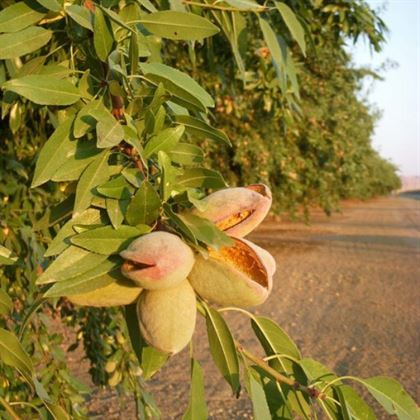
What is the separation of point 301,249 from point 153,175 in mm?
9129

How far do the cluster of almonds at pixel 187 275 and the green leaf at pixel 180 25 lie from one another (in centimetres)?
22

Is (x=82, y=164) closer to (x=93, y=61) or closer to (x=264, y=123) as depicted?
(x=93, y=61)

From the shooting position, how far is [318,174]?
267 inches

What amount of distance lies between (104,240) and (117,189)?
0.17ft

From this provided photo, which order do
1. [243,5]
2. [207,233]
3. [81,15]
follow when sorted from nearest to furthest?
[207,233] < [81,15] < [243,5]

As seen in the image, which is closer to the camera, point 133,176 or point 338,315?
point 133,176

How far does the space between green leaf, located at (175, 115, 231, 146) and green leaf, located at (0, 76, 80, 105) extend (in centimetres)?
11

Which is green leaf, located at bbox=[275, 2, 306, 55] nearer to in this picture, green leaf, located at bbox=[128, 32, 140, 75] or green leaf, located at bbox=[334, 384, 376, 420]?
green leaf, located at bbox=[128, 32, 140, 75]

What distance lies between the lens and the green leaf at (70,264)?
464 mm

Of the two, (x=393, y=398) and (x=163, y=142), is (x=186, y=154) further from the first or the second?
(x=393, y=398)

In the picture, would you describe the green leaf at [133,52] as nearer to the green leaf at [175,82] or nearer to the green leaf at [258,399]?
the green leaf at [175,82]

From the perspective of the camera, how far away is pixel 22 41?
0.62 m

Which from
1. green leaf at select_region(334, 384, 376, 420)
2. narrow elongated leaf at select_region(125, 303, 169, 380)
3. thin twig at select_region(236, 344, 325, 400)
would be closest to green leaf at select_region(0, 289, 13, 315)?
narrow elongated leaf at select_region(125, 303, 169, 380)

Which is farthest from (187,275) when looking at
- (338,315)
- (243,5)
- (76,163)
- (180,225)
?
(338,315)
